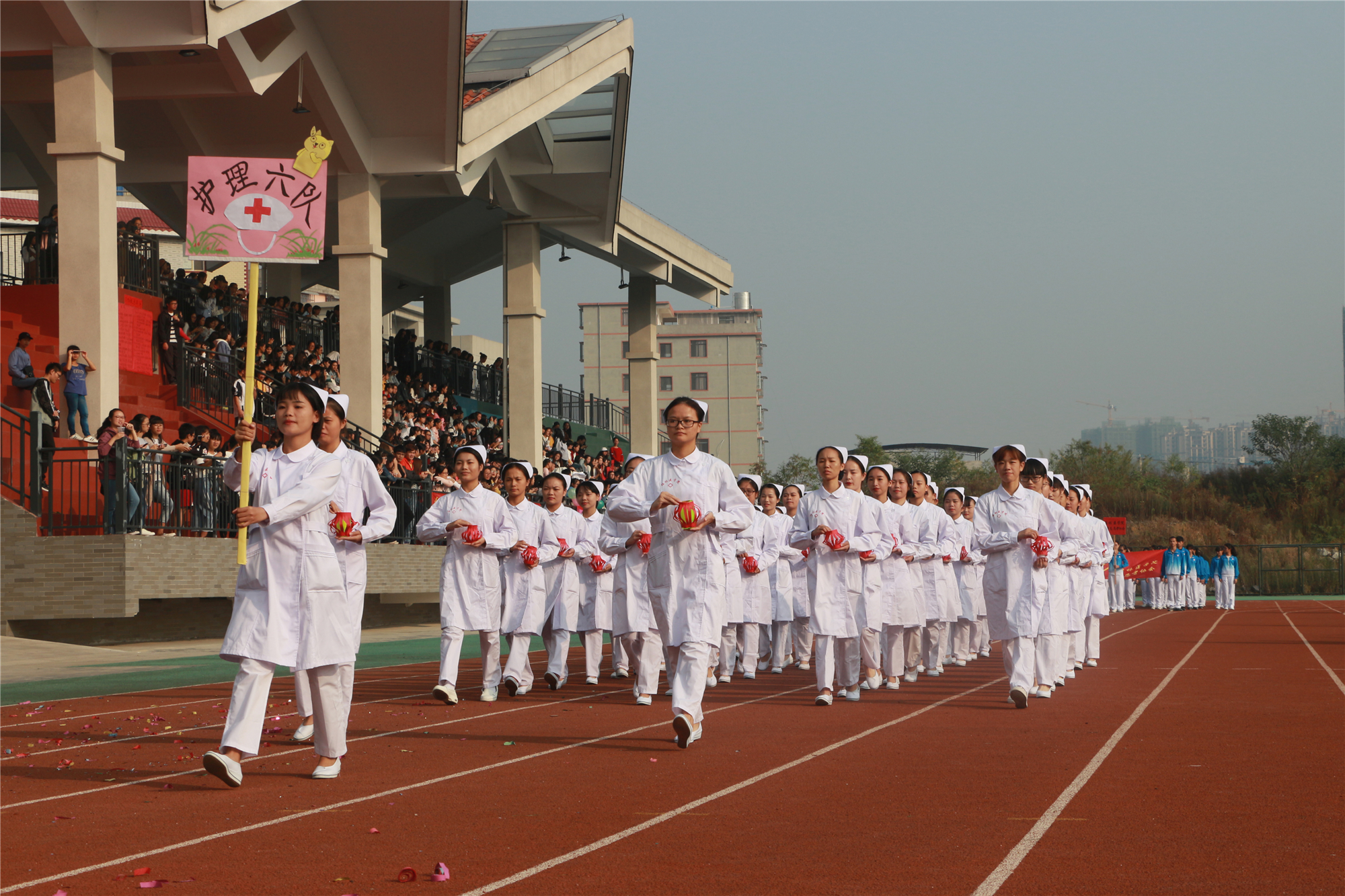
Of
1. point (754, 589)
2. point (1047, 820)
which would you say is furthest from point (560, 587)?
point (1047, 820)

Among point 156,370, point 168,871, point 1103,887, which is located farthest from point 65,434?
point 1103,887

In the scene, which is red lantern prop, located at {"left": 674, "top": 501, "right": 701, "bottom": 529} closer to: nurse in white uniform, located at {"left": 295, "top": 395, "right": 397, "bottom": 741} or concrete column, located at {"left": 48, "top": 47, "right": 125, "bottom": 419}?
nurse in white uniform, located at {"left": 295, "top": 395, "right": 397, "bottom": 741}

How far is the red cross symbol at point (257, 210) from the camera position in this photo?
9.17 metres

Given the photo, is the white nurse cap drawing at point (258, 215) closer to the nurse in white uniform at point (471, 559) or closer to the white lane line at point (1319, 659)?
the nurse in white uniform at point (471, 559)

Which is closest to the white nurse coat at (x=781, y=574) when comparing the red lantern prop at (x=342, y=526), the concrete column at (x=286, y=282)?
the red lantern prop at (x=342, y=526)

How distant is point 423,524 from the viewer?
1180 cm

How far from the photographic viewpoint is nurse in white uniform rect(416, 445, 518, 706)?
1153cm

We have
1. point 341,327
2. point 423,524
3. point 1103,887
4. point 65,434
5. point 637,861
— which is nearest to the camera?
point 1103,887

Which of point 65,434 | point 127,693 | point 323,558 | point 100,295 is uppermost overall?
point 100,295

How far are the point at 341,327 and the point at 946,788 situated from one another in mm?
18383

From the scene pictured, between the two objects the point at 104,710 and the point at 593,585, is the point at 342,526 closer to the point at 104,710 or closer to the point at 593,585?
the point at 104,710

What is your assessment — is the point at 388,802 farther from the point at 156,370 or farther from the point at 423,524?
the point at 156,370

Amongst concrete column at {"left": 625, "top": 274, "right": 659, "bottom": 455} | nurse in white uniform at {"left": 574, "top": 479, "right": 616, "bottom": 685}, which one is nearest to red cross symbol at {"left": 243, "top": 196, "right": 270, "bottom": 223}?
nurse in white uniform at {"left": 574, "top": 479, "right": 616, "bottom": 685}

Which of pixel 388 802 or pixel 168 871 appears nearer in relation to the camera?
pixel 168 871
